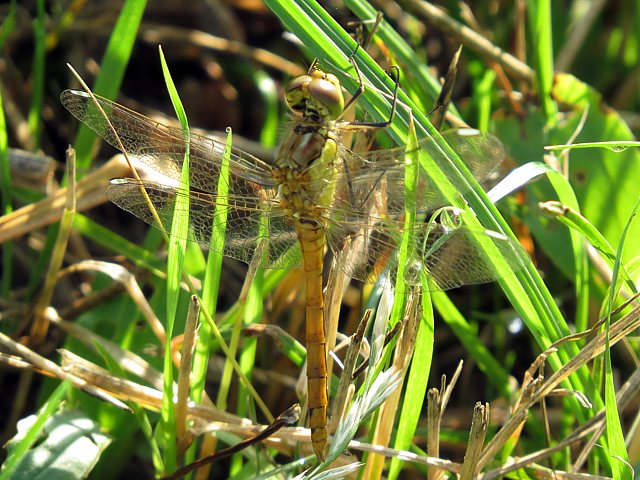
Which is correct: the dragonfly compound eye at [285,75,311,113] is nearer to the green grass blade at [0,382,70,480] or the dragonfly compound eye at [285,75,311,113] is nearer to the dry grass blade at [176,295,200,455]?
the dry grass blade at [176,295,200,455]

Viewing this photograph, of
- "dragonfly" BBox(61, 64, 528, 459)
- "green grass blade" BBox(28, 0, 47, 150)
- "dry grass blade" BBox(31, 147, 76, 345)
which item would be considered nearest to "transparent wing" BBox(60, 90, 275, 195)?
"dragonfly" BBox(61, 64, 528, 459)

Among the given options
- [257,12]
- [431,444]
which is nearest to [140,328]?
[431,444]

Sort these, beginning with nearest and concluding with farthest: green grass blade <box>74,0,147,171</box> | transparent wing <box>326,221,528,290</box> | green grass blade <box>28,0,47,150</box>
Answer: transparent wing <box>326,221,528,290</box> → green grass blade <box>74,0,147,171</box> → green grass blade <box>28,0,47,150</box>

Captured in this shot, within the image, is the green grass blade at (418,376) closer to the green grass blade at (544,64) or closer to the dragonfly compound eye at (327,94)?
the dragonfly compound eye at (327,94)

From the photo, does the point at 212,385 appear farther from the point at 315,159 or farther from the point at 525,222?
the point at 525,222

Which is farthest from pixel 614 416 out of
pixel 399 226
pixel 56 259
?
pixel 56 259

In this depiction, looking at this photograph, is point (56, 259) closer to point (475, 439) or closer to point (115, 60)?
point (115, 60)
